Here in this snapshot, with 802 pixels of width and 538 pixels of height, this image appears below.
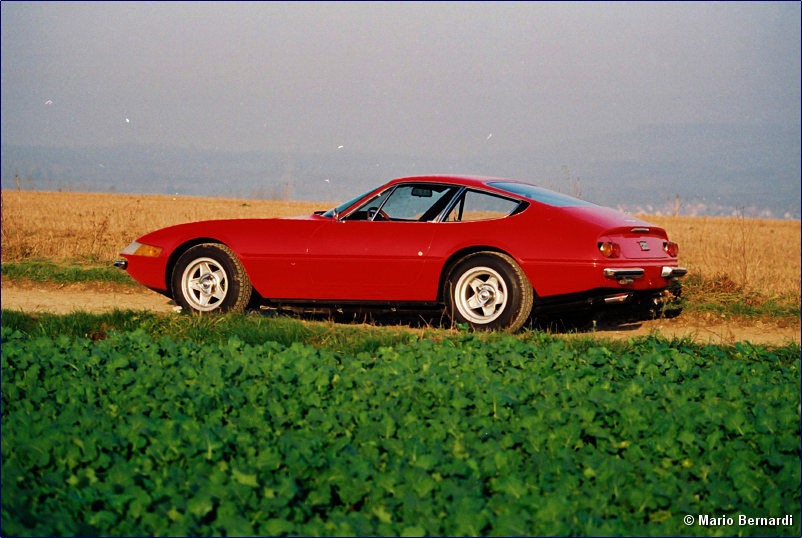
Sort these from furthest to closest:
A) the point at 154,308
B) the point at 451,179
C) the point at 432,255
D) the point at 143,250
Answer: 1. the point at 154,308
2. the point at 143,250
3. the point at 451,179
4. the point at 432,255

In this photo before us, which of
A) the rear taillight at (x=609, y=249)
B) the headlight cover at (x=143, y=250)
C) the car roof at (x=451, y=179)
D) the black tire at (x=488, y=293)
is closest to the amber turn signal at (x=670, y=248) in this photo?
the rear taillight at (x=609, y=249)

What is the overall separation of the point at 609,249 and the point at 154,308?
4.98m

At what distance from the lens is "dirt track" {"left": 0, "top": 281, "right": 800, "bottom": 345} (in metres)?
8.16

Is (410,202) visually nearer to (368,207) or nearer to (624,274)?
(368,207)

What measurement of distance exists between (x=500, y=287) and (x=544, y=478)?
355 centimetres

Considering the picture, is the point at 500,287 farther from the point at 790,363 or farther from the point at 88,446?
the point at 88,446

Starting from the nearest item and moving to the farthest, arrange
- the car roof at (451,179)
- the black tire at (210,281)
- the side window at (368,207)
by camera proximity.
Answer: the car roof at (451,179) < the side window at (368,207) < the black tire at (210,281)

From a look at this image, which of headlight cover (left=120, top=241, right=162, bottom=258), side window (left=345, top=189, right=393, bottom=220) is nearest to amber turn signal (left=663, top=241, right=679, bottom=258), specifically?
side window (left=345, top=189, right=393, bottom=220)

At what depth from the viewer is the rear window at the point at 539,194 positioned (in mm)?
7531

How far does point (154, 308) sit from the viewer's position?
9.19 m

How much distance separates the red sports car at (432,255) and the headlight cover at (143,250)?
0.05ft

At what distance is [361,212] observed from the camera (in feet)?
26.0

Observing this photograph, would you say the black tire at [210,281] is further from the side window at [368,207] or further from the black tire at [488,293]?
the black tire at [488,293]

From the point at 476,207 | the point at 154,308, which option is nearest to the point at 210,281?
the point at 154,308
